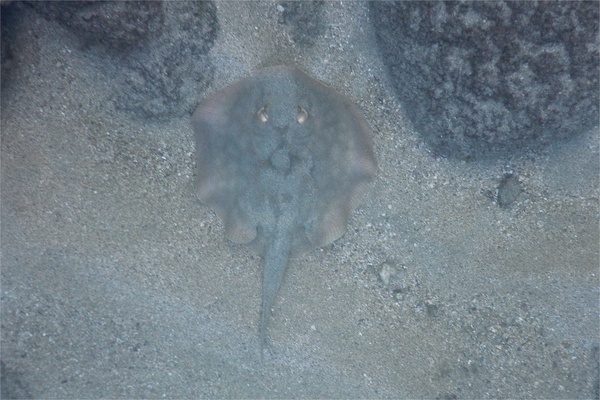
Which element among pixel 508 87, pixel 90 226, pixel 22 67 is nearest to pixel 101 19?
pixel 22 67

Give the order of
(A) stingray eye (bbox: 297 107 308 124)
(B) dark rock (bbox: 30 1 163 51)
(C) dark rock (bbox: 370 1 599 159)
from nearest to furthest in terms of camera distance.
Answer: (C) dark rock (bbox: 370 1 599 159) → (B) dark rock (bbox: 30 1 163 51) → (A) stingray eye (bbox: 297 107 308 124)

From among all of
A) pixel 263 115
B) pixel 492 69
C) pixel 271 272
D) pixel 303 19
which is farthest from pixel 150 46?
pixel 492 69

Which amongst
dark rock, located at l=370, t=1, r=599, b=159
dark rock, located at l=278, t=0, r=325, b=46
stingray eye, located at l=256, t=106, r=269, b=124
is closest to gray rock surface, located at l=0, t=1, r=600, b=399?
dark rock, located at l=278, t=0, r=325, b=46

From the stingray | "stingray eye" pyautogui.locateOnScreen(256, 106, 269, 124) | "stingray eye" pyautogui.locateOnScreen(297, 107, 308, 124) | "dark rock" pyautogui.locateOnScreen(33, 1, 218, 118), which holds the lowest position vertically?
the stingray

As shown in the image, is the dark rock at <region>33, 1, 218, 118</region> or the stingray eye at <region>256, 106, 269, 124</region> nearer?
the dark rock at <region>33, 1, 218, 118</region>

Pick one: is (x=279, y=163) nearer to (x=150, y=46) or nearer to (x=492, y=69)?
(x=150, y=46)

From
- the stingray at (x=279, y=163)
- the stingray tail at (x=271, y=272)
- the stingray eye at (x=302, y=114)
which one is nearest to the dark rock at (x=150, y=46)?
the stingray at (x=279, y=163)

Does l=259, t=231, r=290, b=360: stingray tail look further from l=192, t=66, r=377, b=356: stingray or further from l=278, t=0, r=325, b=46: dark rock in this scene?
l=278, t=0, r=325, b=46: dark rock
